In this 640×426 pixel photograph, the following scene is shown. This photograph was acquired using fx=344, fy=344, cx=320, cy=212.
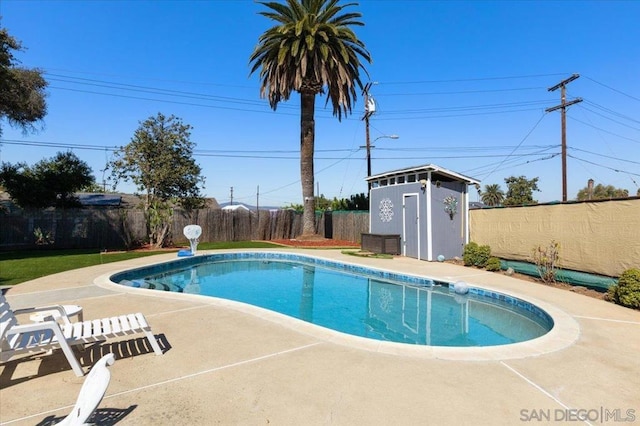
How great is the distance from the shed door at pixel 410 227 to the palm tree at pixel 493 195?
175 feet

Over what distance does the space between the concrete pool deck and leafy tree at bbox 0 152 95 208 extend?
64.2 ft

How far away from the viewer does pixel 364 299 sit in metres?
8.48

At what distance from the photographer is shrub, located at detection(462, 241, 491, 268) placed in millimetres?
11164

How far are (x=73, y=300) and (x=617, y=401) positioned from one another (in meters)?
8.12

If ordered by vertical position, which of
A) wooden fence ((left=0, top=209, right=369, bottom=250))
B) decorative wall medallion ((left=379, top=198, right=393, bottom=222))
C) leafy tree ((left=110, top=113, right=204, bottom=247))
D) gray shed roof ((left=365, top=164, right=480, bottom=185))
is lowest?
wooden fence ((left=0, top=209, right=369, bottom=250))

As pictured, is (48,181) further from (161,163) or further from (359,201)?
(359,201)

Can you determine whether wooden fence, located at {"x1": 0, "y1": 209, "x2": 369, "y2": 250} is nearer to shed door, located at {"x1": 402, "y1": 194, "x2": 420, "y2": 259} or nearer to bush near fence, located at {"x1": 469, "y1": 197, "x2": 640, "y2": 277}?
shed door, located at {"x1": 402, "y1": 194, "x2": 420, "y2": 259}

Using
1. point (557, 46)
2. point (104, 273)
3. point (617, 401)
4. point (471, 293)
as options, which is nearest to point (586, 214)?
point (471, 293)

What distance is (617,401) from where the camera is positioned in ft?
10.1

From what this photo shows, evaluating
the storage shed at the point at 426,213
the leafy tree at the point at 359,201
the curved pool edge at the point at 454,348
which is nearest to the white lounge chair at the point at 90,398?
the curved pool edge at the point at 454,348

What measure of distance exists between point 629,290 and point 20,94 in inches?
958

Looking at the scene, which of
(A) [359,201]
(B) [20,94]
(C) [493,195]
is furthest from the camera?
(C) [493,195]

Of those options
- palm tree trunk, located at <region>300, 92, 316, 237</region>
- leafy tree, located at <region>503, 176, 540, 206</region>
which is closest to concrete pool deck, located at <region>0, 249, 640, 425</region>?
palm tree trunk, located at <region>300, 92, 316, 237</region>

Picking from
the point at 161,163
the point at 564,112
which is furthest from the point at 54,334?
the point at 564,112
